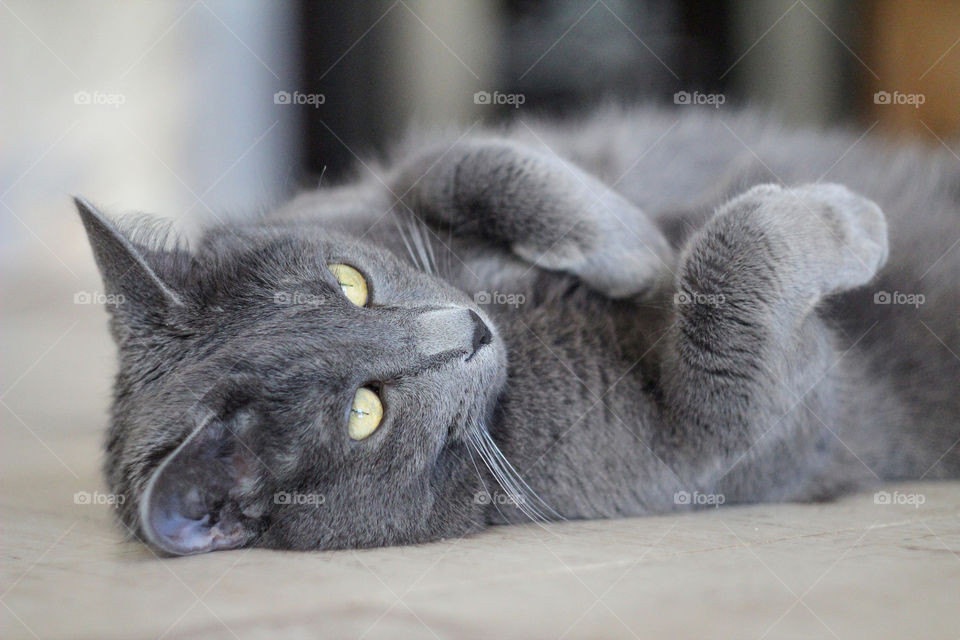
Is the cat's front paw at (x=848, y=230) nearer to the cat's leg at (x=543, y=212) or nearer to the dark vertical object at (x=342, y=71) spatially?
the cat's leg at (x=543, y=212)

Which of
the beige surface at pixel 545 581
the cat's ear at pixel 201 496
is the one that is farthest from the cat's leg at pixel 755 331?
the cat's ear at pixel 201 496

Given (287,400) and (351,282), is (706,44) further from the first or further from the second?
(287,400)

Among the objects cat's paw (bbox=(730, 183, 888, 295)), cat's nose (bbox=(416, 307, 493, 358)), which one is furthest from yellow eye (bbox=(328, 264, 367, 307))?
cat's paw (bbox=(730, 183, 888, 295))

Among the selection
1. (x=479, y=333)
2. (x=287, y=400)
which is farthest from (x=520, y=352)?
(x=287, y=400)

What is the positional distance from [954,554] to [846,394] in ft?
1.46

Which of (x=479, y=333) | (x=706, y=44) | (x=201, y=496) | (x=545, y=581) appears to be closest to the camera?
(x=545, y=581)

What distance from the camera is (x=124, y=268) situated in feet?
3.87

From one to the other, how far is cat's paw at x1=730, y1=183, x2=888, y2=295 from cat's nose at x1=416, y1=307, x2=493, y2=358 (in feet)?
1.56

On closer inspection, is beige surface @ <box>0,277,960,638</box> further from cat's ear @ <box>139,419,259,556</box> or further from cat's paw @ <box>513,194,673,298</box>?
cat's paw @ <box>513,194,673,298</box>

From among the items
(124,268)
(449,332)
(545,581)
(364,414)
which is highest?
(124,268)

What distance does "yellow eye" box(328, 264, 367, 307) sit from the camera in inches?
48.0

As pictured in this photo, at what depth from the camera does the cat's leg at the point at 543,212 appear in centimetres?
140

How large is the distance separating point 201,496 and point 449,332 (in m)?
0.38

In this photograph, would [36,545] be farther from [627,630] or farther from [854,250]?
[854,250]
